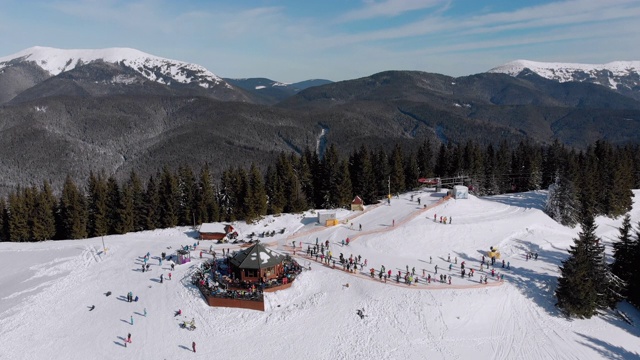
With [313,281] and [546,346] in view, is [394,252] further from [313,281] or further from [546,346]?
[546,346]

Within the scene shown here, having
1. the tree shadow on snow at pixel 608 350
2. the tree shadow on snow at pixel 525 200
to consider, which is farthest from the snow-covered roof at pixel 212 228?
the tree shadow on snow at pixel 608 350

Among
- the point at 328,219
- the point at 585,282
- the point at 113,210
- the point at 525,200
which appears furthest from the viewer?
the point at 525,200

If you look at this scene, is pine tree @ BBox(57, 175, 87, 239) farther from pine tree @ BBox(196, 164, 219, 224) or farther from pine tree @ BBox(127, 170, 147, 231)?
pine tree @ BBox(196, 164, 219, 224)

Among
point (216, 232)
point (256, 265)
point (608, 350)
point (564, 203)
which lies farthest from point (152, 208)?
point (564, 203)

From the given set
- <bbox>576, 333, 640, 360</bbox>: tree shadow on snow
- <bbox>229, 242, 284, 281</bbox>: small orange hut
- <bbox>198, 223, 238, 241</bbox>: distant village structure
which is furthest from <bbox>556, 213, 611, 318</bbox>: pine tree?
<bbox>198, 223, 238, 241</bbox>: distant village structure

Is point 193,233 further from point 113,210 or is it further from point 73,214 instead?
point 73,214

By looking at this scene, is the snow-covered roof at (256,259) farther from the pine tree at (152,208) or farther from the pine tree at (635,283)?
the pine tree at (635,283)

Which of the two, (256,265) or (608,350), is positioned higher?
(256,265)
